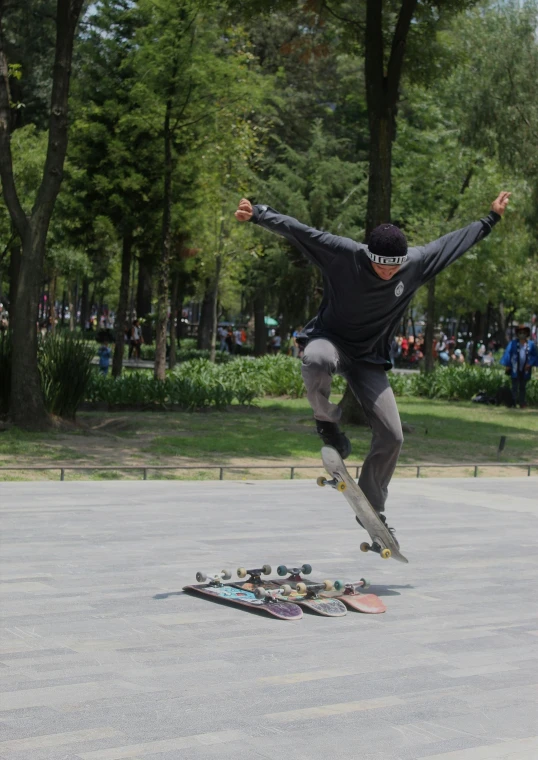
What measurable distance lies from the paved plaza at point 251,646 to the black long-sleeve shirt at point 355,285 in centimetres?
152

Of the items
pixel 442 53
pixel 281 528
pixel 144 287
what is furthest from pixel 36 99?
pixel 281 528

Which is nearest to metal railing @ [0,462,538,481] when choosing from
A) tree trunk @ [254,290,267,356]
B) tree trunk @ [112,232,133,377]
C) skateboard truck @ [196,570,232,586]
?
skateboard truck @ [196,570,232,586]

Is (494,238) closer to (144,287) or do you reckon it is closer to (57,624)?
(144,287)

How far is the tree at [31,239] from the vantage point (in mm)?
16609

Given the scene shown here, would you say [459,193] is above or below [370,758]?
above

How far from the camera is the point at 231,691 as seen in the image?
439cm

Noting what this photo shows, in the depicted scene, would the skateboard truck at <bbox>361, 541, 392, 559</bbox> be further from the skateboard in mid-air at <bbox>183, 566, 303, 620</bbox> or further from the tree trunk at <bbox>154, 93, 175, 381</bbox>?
the tree trunk at <bbox>154, 93, 175, 381</bbox>

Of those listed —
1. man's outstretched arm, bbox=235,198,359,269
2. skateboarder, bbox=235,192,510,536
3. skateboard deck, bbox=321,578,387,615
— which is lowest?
skateboard deck, bbox=321,578,387,615

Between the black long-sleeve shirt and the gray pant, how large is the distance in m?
0.11

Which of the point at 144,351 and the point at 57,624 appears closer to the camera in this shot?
the point at 57,624

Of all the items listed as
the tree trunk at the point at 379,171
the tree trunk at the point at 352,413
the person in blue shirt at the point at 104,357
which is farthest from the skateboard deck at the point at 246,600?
the person in blue shirt at the point at 104,357

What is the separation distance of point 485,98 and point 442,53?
667cm

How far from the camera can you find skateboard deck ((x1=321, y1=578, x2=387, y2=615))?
19.7 feet

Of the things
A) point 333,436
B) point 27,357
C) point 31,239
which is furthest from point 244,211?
point 31,239
